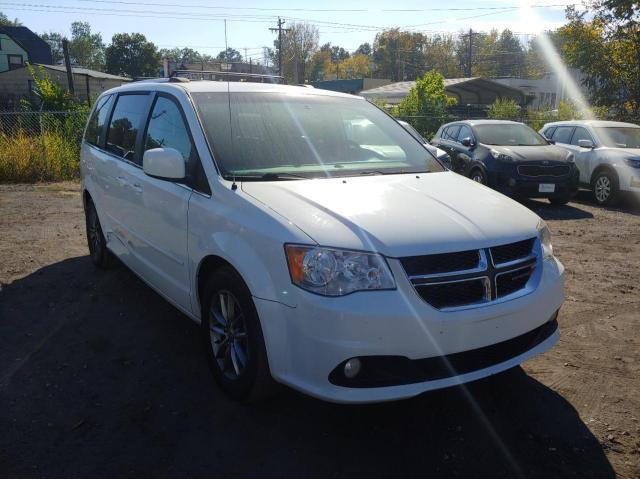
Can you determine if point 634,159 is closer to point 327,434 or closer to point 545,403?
point 545,403

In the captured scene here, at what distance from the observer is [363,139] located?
4.22 m

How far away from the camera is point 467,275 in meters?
2.77

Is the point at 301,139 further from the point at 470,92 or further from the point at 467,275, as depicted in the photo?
the point at 470,92

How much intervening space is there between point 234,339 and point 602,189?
9706 mm

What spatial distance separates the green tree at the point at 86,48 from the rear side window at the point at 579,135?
9534cm

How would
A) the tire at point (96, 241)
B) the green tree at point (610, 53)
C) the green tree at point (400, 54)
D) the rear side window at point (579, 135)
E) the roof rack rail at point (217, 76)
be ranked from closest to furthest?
the roof rack rail at point (217, 76) → the tire at point (96, 241) → the rear side window at point (579, 135) → the green tree at point (610, 53) → the green tree at point (400, 54)

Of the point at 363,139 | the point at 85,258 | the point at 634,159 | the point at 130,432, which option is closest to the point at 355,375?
the point at 130,432

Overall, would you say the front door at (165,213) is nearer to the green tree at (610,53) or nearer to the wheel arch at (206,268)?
the wheel arch at (206,268)

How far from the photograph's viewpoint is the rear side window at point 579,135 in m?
11.6

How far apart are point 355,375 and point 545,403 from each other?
1337 millimetres

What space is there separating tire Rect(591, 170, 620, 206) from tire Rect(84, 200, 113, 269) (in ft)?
29.6

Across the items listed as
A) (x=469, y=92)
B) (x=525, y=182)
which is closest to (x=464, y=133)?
(x=525, y=182)

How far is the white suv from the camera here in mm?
2645

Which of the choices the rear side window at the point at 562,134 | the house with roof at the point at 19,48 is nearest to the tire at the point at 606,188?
the rear side window at the point at 562,134
